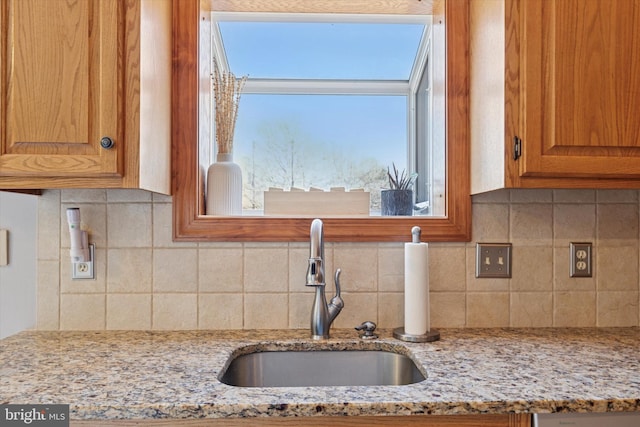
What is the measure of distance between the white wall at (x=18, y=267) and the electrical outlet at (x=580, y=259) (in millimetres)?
1793

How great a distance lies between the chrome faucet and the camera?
4.22ft

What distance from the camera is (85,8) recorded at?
3.68ft

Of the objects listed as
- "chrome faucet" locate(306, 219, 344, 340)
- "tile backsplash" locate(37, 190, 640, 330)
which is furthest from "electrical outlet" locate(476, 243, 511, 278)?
"chrome faucet" locate(306, 219, 344, 340)

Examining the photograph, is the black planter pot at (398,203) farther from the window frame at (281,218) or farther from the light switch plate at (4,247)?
the light switch plate at (4,247)

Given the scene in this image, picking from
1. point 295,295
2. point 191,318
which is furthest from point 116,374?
point 295,295

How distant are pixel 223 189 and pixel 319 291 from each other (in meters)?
0.49

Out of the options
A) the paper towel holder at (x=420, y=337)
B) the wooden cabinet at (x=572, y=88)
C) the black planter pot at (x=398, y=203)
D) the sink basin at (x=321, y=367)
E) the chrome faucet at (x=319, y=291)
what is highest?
the wooden cabinet at (x=572, y=88)

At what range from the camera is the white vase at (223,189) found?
1.52 metres

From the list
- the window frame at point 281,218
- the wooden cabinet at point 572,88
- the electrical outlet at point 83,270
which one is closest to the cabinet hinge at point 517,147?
the wooden cabinet at point 572,88

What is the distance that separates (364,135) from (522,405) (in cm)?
112

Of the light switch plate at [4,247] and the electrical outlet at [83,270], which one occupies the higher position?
the light switch plate at [4,247]

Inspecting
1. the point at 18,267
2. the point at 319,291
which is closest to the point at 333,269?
the point at 319,291

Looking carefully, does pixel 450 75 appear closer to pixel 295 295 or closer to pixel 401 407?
pixel 295 295

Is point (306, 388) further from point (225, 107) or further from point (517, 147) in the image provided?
point (225, 107)
